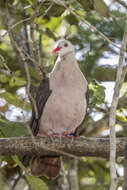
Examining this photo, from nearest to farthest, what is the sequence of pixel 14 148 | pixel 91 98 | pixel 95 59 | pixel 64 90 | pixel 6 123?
1. pixel 14 148
2. pixel 6 123
3. pixel 64 90
4. pixel 91 98
5. pixel 95 59

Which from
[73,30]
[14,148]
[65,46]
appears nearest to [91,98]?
[65,46]

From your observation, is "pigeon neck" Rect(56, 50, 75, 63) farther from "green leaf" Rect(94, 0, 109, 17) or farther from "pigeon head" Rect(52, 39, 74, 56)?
"green leaf" Rect(94, 0, 109, 17)

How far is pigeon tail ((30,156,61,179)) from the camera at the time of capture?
437cm

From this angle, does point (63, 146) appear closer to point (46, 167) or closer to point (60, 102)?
point (60, 102)

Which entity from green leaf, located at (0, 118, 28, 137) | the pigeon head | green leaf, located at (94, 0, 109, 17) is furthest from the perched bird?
green leaf, located at (94, 0, 109, 17)

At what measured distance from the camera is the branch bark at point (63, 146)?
11.1 ft

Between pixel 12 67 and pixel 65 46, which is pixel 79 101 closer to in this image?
pixel 65 46

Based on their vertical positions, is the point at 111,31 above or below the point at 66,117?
above

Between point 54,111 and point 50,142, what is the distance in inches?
31.1

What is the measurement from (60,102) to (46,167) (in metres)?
0.85

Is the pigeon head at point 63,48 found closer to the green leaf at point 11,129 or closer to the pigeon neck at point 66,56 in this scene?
the pigeon neck at point 66,56

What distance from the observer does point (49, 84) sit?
430cm

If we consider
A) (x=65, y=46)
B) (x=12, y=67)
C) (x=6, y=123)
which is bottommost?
(x=12, y=67)

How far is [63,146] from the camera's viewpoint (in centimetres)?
353
